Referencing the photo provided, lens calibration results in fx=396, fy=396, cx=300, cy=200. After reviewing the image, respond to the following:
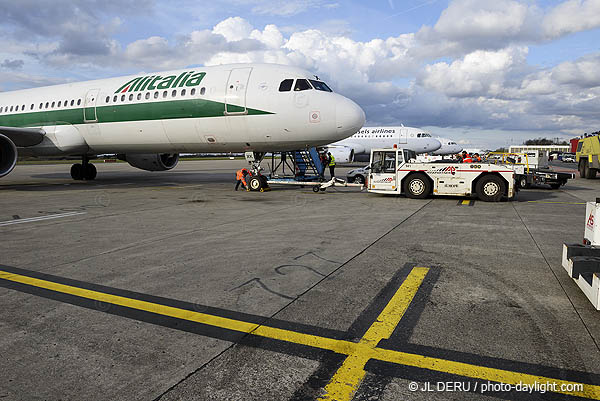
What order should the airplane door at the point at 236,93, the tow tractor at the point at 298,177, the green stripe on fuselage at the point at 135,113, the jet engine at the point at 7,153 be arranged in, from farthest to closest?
1. the tow tractor at the point at 298,177
2. the jet engine at the point at 7,153
3. the green stripe on fuselage at the point at 135,113
4. the airplane door at the point at 236,93

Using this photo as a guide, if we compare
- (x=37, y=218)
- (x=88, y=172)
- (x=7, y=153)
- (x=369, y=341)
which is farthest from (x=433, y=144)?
(x=369, y=341)

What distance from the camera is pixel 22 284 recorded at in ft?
15.4

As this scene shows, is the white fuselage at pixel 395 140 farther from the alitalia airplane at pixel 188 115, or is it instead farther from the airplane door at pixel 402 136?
the alitalia airplane at pixel 188 115

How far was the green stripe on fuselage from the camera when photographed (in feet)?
46.0

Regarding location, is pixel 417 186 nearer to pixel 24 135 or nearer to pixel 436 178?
pixel 436 178

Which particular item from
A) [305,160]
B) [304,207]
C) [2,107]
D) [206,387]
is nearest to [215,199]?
[304,207]

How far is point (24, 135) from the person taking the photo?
16297mm

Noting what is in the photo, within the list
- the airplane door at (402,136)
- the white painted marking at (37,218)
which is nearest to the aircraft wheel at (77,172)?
the white painted marking at (37,218)

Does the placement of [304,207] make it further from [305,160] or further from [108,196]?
[108,196]

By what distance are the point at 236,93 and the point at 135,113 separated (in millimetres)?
4462

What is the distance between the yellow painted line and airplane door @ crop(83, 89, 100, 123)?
51.4 feet

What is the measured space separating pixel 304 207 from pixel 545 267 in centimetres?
689

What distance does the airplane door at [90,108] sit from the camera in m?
16.3

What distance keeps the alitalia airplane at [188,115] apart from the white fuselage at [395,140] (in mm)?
21666
